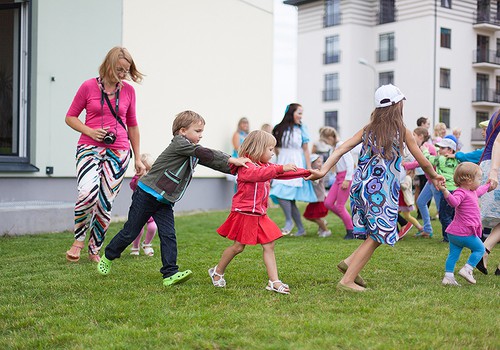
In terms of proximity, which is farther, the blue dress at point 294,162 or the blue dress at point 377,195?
the blue dress at point 294,162

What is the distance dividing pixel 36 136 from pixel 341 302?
776 cm

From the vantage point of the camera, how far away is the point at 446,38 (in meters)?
46.8

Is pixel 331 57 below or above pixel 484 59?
above

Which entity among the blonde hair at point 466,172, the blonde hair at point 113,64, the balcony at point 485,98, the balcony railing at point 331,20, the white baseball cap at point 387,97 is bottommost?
the blonde hair at point 466,172

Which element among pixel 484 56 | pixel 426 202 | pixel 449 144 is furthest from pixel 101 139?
pixel 484 56

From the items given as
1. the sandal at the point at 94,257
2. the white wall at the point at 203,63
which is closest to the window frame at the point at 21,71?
the white wall at the point at 203,63

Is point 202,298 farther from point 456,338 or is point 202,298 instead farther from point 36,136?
point 36,136

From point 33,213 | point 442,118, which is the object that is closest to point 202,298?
point 33,213

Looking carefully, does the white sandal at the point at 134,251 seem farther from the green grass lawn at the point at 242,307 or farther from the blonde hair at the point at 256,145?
the blonde hair at the point at 256,145

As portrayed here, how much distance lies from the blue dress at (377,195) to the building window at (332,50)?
4647 cm

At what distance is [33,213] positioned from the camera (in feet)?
34.0

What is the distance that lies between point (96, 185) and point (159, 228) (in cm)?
119

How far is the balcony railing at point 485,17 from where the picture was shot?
47312 mm

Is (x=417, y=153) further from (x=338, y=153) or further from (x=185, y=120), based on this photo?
(x=185, y=120)
